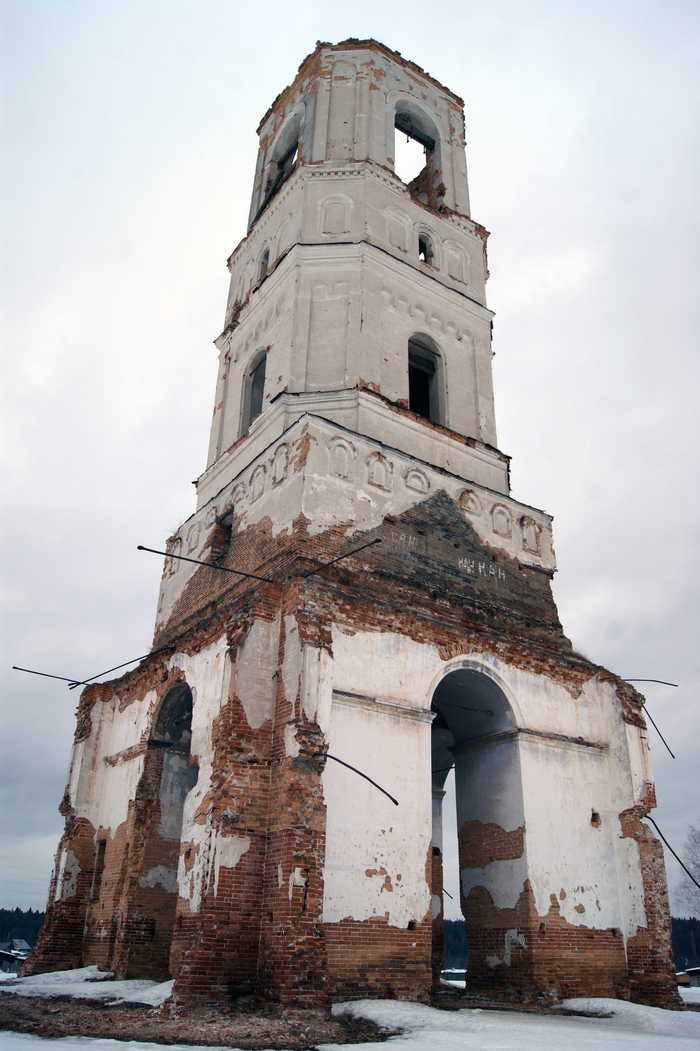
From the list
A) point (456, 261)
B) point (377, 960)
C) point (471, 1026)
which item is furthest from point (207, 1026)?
point (456, 261)

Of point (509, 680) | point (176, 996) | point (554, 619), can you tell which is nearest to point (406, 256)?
point (554, 619)

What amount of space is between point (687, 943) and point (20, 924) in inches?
1733

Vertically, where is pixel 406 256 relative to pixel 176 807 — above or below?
above

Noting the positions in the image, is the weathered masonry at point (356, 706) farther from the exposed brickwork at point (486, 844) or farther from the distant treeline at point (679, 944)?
the distant treeline at point (679, 944)

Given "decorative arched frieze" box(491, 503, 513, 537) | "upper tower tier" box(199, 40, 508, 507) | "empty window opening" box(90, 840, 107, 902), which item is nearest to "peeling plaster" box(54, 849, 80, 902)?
"empty window opening" box(90, 840, 107, 902)

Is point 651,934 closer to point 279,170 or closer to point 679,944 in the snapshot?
point 279,170

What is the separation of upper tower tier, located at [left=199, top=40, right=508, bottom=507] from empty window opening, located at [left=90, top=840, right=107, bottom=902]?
7090mm

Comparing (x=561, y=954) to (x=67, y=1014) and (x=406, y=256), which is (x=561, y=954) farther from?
(x=406, y=256)

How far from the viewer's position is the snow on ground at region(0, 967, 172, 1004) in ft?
32.0

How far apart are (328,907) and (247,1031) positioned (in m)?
1.91

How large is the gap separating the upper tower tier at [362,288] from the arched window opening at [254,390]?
3 centimetres

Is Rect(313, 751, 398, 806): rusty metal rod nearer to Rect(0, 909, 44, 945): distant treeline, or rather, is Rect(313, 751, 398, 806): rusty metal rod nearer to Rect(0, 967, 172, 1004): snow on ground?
Rect(0, 967, 172, 1004): snow on ground

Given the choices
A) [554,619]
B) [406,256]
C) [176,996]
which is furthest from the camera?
[406,256]

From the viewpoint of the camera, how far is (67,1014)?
879cm
